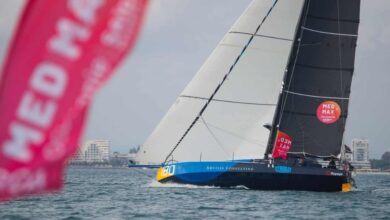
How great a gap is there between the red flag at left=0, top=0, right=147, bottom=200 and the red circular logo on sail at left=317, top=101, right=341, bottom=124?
28405mm

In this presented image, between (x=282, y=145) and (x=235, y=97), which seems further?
(x=235, y=97)

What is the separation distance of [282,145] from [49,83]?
90.2 ft

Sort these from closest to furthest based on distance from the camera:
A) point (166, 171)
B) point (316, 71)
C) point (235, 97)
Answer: point (166, 171)
point (235, 97)
point (316, 71)

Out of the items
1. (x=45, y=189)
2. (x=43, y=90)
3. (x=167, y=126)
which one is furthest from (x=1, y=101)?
(x=167, y=126)

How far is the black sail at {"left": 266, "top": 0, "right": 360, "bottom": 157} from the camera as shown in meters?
30.8

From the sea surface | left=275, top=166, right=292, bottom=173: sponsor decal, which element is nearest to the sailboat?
left=275, top=166, right=292, bottom=173: sponsor decal

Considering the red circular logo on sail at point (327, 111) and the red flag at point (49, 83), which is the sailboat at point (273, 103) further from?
the red flag at point (49, 83)

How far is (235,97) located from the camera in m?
30.5

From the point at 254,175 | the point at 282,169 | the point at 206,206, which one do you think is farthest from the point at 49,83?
the point at 282,169

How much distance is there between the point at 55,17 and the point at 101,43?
0.73ft

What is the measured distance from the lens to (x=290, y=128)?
30.8 m

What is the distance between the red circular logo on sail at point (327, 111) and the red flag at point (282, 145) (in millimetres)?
1764

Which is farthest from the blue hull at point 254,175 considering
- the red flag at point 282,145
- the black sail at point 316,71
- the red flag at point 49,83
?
the red flag at point 49,83

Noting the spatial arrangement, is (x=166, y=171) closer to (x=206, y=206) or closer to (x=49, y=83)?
(x=206, y=206)
